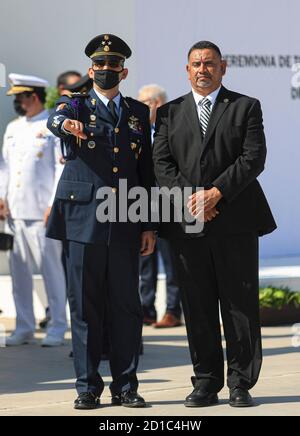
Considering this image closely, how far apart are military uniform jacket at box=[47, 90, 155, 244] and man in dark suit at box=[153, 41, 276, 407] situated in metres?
0.20

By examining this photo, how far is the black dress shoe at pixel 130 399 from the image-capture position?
6918 mm

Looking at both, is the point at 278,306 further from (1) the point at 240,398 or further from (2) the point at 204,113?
(2) the point at 204,113

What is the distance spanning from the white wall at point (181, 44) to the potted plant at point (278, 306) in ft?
9.74

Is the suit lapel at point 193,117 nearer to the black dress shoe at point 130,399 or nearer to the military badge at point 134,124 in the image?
the military badge at point 134,124

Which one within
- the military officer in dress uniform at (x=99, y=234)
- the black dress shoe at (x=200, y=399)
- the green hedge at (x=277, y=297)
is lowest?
the black dress shoe at (x=200, y=399)

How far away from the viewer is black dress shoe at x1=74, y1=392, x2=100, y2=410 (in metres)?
6.88

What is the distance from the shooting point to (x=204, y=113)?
7.07 meters

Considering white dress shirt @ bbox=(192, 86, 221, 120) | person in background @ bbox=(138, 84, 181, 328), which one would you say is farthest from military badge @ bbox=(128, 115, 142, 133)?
person in background @ bbox=(138, 84, 181, 328)

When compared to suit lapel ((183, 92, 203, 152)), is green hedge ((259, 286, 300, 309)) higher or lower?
lower

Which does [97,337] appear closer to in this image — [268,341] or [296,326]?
[268,341]

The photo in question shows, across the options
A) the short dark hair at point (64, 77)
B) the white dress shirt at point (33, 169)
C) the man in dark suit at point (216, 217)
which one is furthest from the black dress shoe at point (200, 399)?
the short dark hair at point (64, 77)

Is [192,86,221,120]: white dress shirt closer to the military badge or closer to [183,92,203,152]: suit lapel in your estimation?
[183,92,203,152]: suit lapel

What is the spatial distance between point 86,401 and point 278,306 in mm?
4439

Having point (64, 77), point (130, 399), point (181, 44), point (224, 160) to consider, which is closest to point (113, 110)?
point (224, 160)
